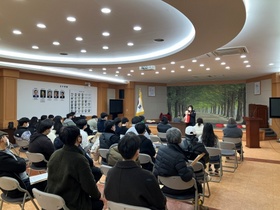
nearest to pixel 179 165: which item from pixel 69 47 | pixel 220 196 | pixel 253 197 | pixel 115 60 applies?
pixel 220 196

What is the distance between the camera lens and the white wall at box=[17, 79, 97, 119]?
956cm

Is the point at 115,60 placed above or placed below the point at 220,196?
above

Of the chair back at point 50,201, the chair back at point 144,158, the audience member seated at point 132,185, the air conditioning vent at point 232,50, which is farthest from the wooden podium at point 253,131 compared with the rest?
the chair back at point 50,201

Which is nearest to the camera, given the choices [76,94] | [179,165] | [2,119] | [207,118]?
[179,165]

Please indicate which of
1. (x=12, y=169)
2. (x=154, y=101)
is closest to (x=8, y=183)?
(x=12, y=169)

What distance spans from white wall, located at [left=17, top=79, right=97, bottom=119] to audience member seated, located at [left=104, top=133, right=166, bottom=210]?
8.95m

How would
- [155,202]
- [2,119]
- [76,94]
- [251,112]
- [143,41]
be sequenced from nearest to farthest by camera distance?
[155,202], [143,41], [2,119], [251,112], [76,94]

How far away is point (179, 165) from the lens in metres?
2.59

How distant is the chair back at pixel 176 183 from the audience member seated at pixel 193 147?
824 mm

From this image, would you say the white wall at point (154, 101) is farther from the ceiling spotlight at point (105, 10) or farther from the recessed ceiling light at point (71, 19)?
the ceiling spotlight at point (105, 10)

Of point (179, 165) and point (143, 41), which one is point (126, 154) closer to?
point (179, 165)

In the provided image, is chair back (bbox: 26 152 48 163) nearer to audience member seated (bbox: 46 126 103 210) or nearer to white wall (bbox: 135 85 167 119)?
audience member seated (bbox: 46 126 103 210)

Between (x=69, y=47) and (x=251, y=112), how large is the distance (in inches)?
368

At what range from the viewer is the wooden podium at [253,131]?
803cm
